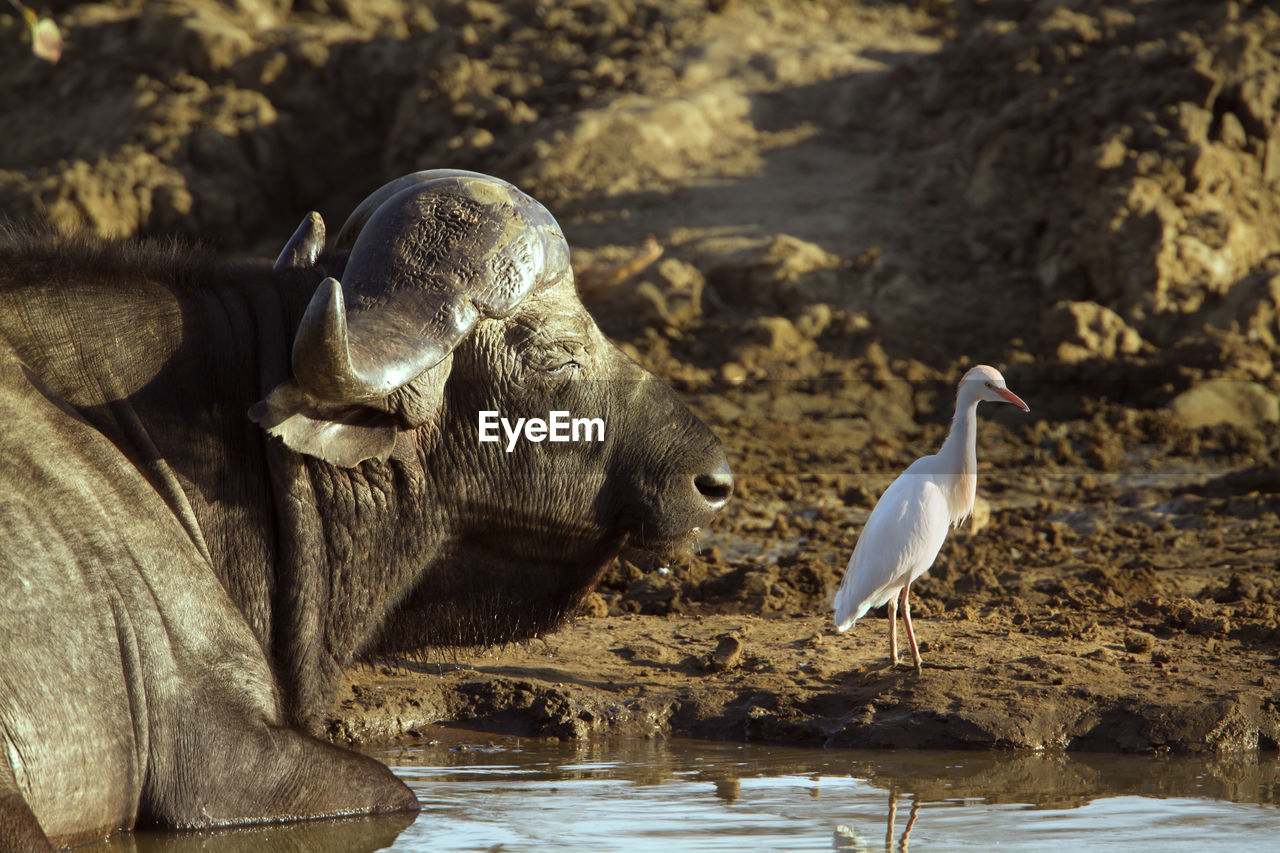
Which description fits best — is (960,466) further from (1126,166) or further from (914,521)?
(1126,166)

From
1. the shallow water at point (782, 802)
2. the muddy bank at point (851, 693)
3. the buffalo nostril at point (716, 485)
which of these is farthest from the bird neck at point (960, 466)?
the buffalo nostril at point (716, 485)

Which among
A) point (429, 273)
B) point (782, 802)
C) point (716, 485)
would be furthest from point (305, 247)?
point (782, 802)

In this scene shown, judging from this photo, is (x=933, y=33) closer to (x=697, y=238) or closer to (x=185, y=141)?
(x=697, y=238)

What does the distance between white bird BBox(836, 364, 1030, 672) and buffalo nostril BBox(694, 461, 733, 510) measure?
177 centimetres

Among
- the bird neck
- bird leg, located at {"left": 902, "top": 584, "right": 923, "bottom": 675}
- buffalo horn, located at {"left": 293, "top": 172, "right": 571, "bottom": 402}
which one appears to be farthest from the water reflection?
the bird neck

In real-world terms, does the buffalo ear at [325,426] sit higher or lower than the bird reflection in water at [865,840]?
higher

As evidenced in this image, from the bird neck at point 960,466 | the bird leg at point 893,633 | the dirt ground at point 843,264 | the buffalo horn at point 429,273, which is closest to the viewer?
the buffalo horn at point 429,273

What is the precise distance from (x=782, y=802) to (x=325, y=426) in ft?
5.24

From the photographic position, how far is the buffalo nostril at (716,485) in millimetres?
3885

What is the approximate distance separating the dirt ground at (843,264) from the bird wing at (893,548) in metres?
0.26

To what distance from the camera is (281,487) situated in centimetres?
356

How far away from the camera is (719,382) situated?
11.6 m

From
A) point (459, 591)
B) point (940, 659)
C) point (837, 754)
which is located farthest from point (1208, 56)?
point (459, 591)

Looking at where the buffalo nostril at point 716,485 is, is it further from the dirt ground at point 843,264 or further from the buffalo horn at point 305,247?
the buffalo horn at point 305,247
